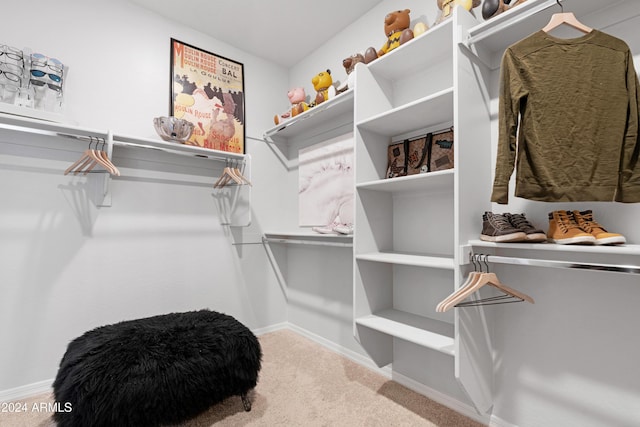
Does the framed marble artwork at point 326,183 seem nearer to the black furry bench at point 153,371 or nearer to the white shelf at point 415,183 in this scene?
the white shelf at point 415,183

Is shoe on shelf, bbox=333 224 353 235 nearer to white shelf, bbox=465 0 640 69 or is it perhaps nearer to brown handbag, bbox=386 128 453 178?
brown handbag, bbox=386 128 453 178

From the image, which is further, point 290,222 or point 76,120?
point 290,222

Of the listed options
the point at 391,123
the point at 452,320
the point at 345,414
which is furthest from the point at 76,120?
the point at 452,320

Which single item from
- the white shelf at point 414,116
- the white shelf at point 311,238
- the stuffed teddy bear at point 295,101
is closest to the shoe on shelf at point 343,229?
the white shelf at point 311,238

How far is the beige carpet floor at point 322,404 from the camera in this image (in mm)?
1619

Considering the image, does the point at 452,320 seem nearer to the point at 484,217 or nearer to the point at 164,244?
the point at 484,217

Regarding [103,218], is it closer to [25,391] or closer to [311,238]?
[25,391]

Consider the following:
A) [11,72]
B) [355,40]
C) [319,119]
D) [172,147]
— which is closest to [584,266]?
[319,119]

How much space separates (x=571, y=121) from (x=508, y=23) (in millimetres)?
505

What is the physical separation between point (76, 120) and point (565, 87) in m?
2.77

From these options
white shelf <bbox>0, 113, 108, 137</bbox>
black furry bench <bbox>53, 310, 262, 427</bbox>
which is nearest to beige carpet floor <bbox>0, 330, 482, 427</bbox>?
black furry bench <bbox>53, 310, 262, 427</bbox>

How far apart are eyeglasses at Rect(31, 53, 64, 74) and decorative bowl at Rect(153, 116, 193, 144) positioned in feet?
1.90

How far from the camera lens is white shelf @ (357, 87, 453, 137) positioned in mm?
1490

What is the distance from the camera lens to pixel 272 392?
190 cm
